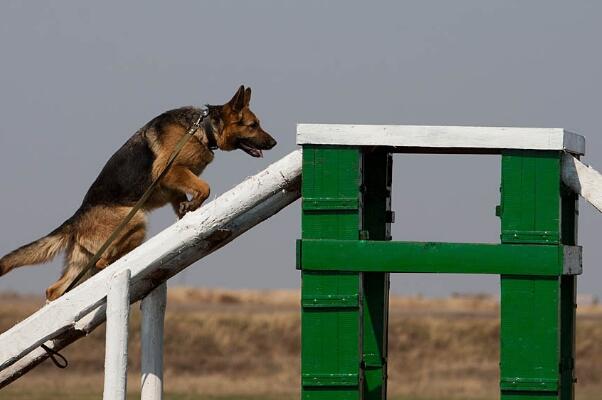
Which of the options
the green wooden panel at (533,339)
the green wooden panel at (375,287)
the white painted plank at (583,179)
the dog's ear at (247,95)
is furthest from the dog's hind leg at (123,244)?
the white painted plank at (583,179)

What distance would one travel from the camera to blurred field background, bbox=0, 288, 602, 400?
34.3 meters

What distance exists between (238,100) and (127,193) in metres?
1.55

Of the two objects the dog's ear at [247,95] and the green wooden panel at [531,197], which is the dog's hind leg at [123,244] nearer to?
the dog's ear at [247,95]

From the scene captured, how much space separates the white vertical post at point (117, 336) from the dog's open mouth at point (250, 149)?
325 centimetres

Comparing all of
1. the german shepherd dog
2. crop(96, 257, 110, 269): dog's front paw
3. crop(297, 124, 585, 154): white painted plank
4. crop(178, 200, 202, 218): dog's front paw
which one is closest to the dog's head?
the german shepherd dog

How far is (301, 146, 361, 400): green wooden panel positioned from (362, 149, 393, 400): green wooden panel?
176 centimetres

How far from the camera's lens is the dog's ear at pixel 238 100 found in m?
14.4

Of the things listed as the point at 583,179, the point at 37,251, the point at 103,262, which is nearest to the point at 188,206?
the point at 103,262

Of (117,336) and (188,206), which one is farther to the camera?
(188,206)

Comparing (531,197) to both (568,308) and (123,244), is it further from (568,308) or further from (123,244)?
(123,244)

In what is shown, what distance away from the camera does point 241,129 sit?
1436 centimetres

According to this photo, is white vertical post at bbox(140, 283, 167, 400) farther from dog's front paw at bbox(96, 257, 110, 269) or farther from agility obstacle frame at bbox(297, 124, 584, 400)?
agility obstacle frame at bbox(297, 124, 584, 400)

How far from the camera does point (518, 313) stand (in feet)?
35.5

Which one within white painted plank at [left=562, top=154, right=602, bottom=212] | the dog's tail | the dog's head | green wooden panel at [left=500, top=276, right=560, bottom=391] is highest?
the dog's head
